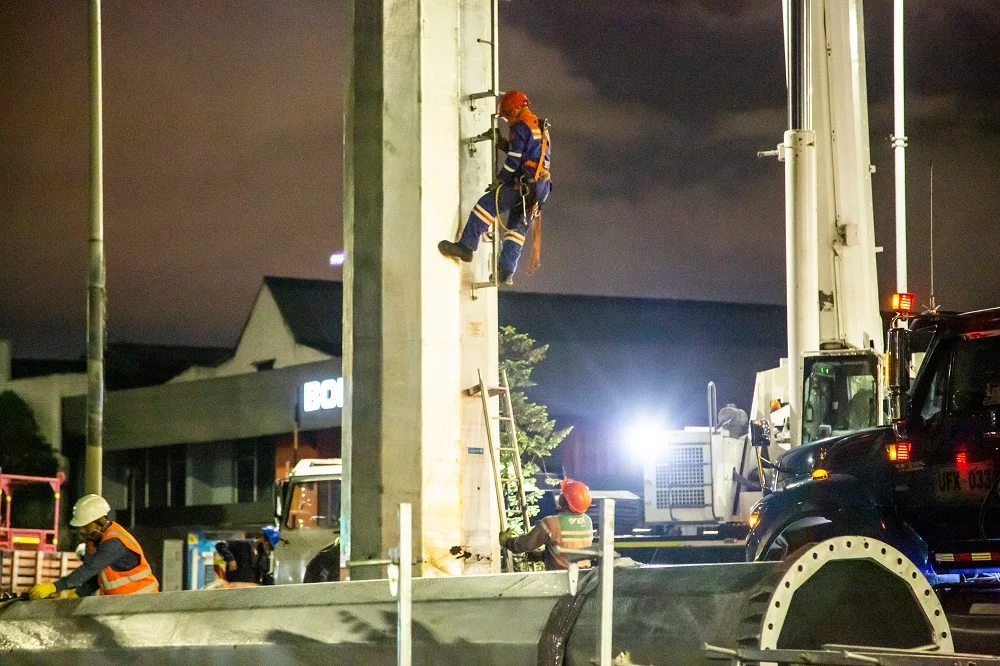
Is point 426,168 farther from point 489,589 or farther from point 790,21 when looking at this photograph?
point 790,21

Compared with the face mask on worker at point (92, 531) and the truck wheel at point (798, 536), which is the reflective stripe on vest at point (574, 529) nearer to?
the truck wheel at point (798, 536)

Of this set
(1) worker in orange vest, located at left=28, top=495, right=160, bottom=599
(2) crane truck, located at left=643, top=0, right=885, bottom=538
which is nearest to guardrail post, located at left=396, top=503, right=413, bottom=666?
(1) worker in orange vest, located at left=28, top=495, right=160, bottom=599

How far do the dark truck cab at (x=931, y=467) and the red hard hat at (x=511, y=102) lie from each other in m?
3.85

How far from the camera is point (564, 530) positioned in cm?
1068

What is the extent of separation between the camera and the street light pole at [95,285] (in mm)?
17922

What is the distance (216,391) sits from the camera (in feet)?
131

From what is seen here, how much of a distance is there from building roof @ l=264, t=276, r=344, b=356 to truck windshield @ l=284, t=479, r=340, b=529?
763 inches

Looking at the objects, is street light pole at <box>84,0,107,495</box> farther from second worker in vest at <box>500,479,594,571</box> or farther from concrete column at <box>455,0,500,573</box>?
second worker in vest at <box>500,479,594,571</box>

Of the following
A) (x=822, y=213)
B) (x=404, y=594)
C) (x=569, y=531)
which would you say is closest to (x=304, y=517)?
(x=822, y=213)

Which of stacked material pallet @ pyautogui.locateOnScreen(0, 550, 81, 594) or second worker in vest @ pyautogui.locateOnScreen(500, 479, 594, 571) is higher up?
second worker in vest @ pyautogui.locateOnScreen(500, 479, 594, 571)

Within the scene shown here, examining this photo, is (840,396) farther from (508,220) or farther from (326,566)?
(326,566)

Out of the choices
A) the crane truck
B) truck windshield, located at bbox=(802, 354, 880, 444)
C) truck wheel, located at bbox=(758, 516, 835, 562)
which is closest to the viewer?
truck wheel, located at bbox=(758, 516, 835, 562)

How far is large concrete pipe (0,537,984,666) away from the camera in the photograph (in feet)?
17.0

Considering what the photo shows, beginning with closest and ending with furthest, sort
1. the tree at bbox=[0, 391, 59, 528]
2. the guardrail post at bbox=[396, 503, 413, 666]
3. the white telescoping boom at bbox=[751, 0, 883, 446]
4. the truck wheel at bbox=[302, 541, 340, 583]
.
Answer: the guardrail post at bbox=[396, 503, 413, 666]
the truck wheel at bbox=[302, 541, 340, 583]
the white telescoping boom at bbox=[751, 0, 883, 446]
the tree at bbox=[0, 391, 59, 528]
